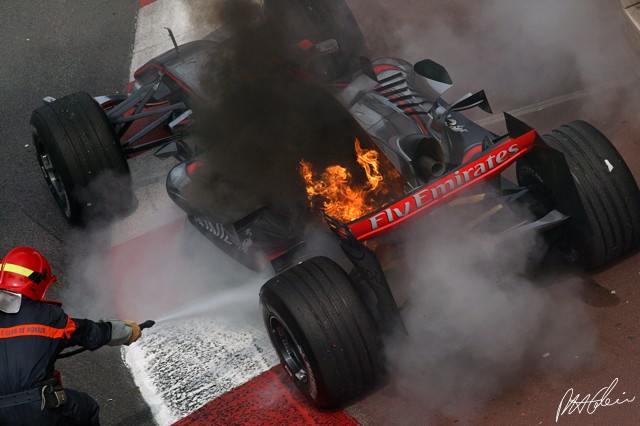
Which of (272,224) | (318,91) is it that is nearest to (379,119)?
(318,91)

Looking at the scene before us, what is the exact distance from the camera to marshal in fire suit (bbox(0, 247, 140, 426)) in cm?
437

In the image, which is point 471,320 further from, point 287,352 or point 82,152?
point 82,152

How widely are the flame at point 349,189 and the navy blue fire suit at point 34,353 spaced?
71.4 inches

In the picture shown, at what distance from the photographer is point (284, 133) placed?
5645 mm

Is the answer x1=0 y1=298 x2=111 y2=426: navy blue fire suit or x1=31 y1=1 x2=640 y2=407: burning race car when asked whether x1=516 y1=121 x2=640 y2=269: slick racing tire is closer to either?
x1=31 y1=1 x2=640 y2=407: burning race car

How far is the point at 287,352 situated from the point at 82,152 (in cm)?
283

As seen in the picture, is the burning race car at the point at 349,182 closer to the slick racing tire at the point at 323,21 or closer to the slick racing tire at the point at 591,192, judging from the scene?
the slick racing tire at the point at 591,192

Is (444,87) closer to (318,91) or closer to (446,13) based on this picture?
(318,91)

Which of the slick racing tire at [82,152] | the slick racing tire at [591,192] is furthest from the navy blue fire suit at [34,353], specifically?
the slick racing tire at [591,192]

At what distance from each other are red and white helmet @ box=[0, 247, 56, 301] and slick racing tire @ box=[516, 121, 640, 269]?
327cm

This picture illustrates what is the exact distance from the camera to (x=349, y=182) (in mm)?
5410

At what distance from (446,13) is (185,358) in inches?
232

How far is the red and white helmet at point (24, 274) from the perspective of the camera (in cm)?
449

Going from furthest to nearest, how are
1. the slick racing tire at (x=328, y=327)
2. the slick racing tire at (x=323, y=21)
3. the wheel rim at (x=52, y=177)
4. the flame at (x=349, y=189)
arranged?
the slick racing tire at (x=323, y=21) → the wheel rim at (x=52, y=177) → the flame at (x=349, y=189) → the slick racing tire at (x=328, y=327)
